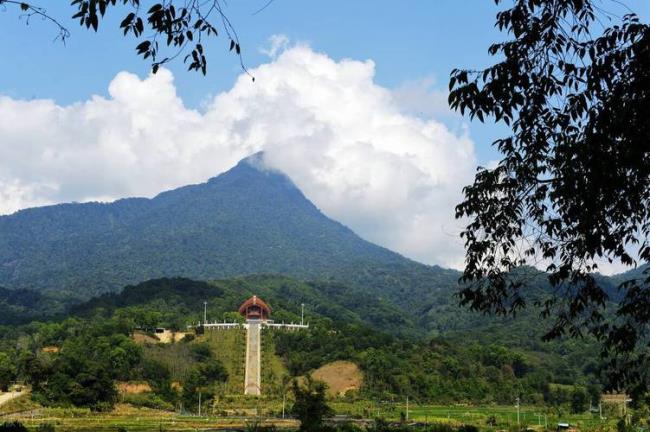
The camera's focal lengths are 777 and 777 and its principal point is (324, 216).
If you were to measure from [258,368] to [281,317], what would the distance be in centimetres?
2485

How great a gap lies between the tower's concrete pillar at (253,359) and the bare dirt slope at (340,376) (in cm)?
592

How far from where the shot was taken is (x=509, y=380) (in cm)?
8181

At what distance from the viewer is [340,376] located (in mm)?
78062

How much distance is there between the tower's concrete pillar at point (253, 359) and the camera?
7581 centimetres

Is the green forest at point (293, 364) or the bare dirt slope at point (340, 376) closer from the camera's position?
the green forest at point (293, 364)

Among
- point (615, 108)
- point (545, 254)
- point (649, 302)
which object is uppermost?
point (615, 108)

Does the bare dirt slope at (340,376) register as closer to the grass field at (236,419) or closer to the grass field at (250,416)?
the grass field at (250,416)

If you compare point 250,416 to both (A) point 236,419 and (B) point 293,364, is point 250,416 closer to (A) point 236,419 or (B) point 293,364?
(A) point 236,419

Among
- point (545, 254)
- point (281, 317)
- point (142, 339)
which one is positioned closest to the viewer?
point (545, 254)

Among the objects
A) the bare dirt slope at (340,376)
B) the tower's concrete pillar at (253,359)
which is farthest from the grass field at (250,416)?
the bare dirt slope at (340,376)

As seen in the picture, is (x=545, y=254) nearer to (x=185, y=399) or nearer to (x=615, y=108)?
(x=615, y=108)

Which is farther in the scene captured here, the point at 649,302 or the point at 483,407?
the point at 483,407

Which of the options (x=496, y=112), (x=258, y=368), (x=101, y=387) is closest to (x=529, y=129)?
(x=496, y=112)

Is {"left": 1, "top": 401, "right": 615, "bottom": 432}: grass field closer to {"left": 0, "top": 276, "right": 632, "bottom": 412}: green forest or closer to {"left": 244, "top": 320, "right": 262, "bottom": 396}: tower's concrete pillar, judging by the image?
{"left": 0, "top": 276, "right": 632, "bottom": 412}: green forest
